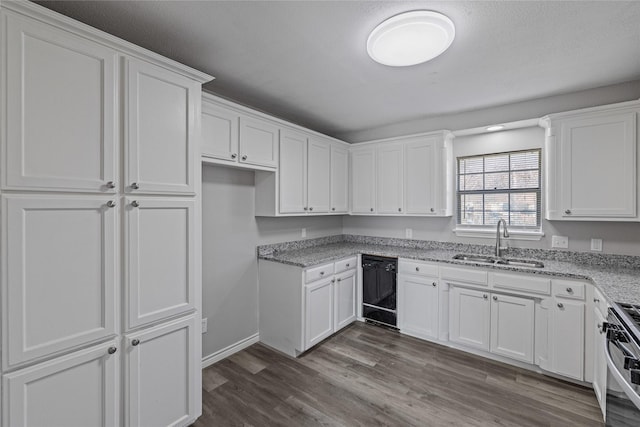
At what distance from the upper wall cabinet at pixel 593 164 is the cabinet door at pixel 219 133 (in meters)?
2.88

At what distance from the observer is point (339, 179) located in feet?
12.6

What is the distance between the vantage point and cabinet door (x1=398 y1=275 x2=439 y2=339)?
303 cm

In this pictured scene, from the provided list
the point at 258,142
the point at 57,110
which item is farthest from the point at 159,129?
the point at 258,142

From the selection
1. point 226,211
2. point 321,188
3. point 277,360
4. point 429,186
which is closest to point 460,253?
point 429,186

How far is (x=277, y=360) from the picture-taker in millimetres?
2740

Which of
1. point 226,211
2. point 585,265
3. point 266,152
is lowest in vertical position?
point 585,265

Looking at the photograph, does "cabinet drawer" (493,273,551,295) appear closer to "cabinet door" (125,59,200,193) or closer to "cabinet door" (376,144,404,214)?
"cabinet door" (376,144,404,214)

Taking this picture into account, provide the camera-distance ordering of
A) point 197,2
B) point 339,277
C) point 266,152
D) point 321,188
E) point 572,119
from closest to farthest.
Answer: point 197,2
point 572,119
point 266,152
point 339,277
point 321,188

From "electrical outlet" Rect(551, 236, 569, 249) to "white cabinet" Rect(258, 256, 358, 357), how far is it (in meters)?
2.10

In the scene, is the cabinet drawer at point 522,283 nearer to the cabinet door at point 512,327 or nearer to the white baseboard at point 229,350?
the cabinet door at point 512,327

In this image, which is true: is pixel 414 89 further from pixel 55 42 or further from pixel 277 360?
pixel 277 360

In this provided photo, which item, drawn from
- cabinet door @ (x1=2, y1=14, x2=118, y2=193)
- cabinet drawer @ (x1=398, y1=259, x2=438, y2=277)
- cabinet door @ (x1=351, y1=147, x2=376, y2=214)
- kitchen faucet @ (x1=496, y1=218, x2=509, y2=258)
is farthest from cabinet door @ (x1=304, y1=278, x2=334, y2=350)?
cabinet door @ (x1=2, y1=14, x2=118, y2=193)

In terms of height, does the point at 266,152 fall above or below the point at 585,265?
above

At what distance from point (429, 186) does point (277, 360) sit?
2.49 meters
